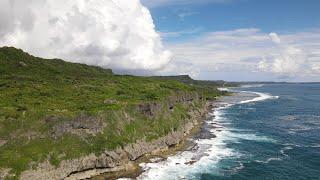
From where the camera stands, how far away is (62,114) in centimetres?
11469

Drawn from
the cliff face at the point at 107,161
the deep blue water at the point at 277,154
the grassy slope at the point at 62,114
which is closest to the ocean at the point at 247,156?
the deep blue water at the point at 277,154

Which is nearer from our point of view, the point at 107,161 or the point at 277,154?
the point at 107,161

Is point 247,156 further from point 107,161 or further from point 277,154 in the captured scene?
point 107,161

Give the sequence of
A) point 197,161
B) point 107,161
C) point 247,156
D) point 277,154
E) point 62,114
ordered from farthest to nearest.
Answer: point 277,154 < point 247,156 < point 197,161 < point 62,114 < point 107,161

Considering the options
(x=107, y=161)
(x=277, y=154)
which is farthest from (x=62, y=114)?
→ (x=277, y=154)

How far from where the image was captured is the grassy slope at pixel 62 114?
10238cm

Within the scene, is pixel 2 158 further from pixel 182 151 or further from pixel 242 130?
pixel 242 130

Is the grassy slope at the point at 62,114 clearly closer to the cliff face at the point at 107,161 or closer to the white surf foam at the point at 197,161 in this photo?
the cliff face at the point at 107,161

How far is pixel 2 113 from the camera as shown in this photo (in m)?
110

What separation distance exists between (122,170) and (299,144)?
67.7 m

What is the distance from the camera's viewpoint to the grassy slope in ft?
336

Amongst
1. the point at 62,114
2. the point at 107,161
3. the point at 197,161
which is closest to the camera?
the point at 107,161

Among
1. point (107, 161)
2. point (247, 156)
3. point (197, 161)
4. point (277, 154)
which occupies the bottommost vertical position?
point (197, 161)

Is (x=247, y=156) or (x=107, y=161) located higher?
(x=107, y=161)
